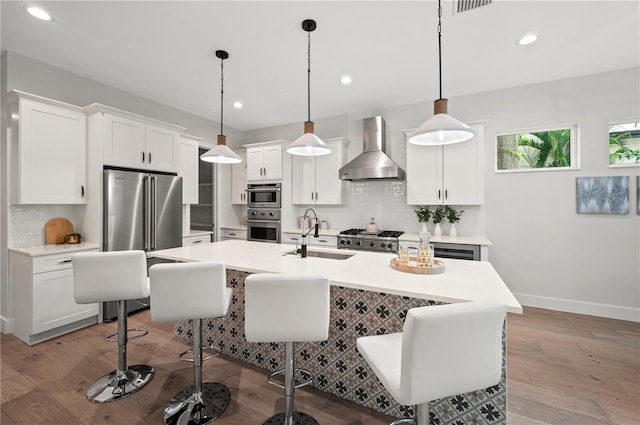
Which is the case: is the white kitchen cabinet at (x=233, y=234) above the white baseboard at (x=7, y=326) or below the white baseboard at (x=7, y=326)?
above

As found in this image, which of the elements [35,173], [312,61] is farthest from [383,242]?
[35,173]

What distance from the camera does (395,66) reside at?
121 inches

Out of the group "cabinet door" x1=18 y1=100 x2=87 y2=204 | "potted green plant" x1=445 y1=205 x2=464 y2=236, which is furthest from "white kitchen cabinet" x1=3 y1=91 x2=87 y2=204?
"potted green plant" x1=445 y1=205 x2=464 y2=236

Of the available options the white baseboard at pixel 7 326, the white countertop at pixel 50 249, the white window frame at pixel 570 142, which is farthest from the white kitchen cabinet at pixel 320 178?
the white baseboard at pixel 7 326

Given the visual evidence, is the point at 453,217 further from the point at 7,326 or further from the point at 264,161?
the point at 7,326

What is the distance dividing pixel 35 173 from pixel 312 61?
10.2ft

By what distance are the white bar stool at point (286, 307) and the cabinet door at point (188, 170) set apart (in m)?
3.46

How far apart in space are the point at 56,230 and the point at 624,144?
6.65m

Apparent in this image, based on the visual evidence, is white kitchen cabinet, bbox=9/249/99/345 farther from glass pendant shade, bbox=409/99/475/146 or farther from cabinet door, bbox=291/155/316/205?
glass pendant shade, bbox=409/99/475/146

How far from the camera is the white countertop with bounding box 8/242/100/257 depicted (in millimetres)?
2611

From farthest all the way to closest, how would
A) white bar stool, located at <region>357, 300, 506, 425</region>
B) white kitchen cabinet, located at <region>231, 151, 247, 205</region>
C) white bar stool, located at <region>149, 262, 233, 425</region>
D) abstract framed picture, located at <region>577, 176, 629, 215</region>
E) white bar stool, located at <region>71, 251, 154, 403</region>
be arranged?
white kitchen cabinet, located at <region>231, 151, 247, 205</region> < abstract framed picture, located at <region>577, 176, 629, 215</region> < white bar stool, located at <region>71, 251, 154, 403</region> < white bar stool, located at <region>149, 262, 233, 425</region> < white bar stool, located at <region>357, 300, 506, 425</region>

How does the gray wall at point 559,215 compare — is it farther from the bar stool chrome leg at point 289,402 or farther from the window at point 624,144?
the bar stool chrome leg at point 289,402

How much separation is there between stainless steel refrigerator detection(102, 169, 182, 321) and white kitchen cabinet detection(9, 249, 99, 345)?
0.34 m

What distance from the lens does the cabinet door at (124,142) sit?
313 cm
